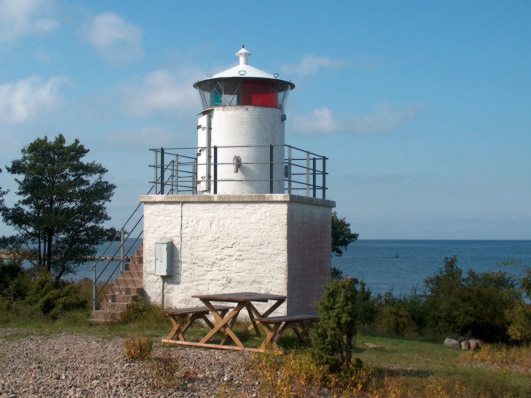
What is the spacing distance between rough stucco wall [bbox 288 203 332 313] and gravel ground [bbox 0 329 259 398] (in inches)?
145

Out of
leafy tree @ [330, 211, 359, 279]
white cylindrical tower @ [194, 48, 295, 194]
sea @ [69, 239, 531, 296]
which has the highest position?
white cylindrical tower @ [194, 48, 295, 194]

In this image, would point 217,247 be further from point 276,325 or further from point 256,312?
point 276,325

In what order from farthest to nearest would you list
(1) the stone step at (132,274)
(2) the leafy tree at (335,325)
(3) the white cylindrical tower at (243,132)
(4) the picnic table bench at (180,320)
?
(1) the stone step at (132,274), (3) the white cylindrical tower at (243,132), (4) the picnic table bench at (180,320), (2) the leafy tree at (335,325)

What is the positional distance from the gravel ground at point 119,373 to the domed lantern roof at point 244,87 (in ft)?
19.4

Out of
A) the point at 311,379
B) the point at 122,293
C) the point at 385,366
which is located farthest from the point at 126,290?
the point at 311,379

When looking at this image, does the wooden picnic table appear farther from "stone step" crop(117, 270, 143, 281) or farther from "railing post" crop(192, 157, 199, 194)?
"railing post" crop(192, 157, 199, 194)

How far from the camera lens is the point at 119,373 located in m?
10.9

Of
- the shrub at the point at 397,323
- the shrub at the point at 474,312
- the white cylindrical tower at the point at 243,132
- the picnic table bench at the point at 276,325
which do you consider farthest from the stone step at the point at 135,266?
the shrub at the point at 474,312

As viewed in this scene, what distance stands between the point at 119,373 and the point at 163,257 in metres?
Result: 5.52

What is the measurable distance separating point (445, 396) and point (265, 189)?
24.5ft

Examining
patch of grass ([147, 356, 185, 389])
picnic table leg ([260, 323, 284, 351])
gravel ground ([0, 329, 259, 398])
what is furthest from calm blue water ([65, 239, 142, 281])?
patch of grass ([147, 356, 185, 389])

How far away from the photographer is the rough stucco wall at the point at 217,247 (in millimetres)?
15719

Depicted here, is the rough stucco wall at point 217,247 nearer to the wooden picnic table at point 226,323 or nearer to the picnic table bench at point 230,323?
the picnic table bench at point 230,323

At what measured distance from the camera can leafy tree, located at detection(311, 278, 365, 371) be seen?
34.4 feet
